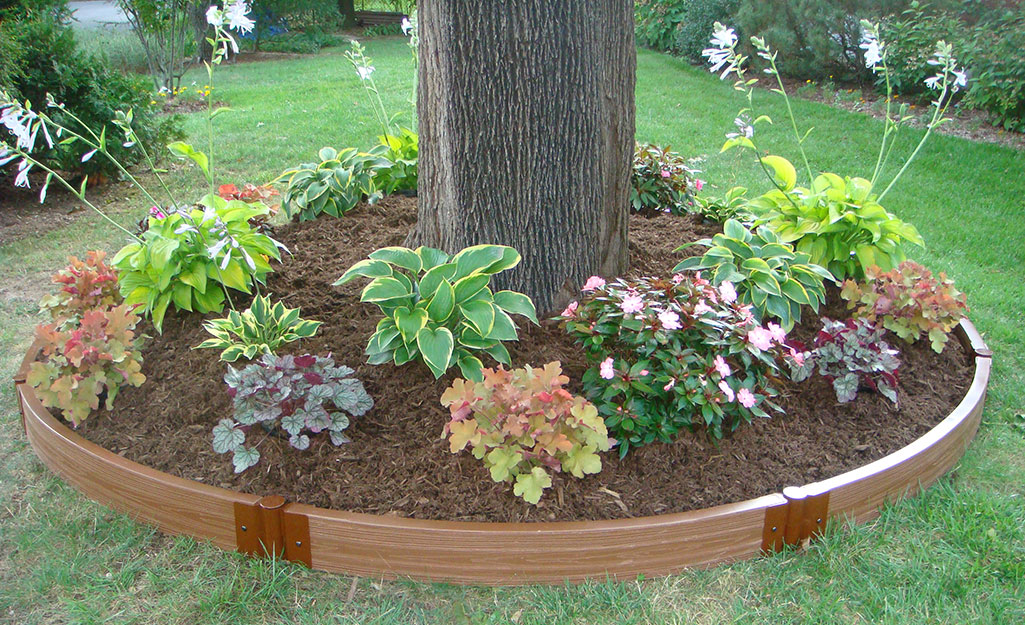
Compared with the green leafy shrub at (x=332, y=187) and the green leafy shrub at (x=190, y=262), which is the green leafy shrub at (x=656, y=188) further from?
the green leafy shrub at (x=190, y=262)

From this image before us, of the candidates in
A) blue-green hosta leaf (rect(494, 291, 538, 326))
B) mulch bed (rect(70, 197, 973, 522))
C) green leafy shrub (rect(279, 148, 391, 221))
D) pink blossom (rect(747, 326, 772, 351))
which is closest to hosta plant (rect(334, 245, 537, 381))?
blue-green hosta leaf (rect(494, 291, 538, 326))

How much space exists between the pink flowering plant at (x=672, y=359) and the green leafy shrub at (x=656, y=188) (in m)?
1.49

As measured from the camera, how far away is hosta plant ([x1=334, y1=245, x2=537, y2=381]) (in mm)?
2869

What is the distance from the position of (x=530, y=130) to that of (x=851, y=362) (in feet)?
5.00

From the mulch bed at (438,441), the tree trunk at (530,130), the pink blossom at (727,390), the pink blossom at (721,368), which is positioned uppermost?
the tree trunk at (530,130)

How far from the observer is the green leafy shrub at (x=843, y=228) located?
3.59 metres

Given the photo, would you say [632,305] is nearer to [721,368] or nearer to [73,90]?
[721,368]

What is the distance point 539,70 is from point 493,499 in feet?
5.04

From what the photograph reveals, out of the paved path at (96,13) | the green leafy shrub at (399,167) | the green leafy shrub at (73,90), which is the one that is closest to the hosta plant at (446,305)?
the green leafy shrub at (399,167)

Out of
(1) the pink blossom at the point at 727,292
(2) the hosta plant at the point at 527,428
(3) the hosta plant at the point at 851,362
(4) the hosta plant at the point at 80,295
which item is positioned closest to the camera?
(2) the hosta plant at the point at 527,428

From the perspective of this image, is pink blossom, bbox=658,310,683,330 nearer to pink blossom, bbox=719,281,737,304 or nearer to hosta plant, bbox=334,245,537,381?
pink blossom, bbox=719,281,737,304

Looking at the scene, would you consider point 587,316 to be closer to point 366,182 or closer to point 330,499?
point 330,499

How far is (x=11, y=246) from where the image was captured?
552cm

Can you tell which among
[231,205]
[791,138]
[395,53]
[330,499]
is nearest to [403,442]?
[330,499]
